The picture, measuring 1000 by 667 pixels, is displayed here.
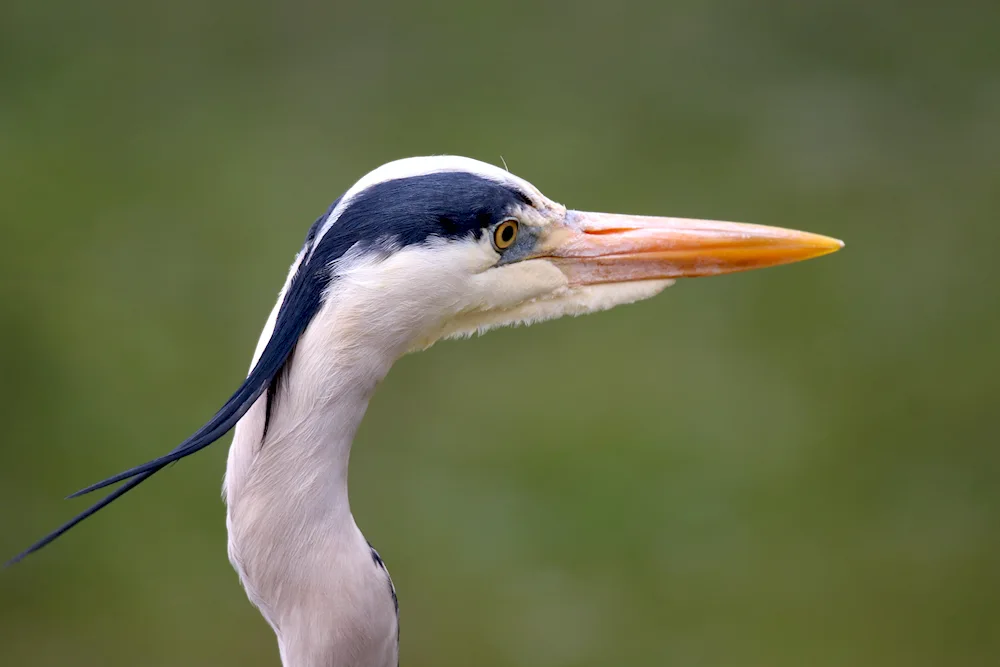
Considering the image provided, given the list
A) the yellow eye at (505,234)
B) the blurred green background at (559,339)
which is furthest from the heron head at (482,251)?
the blurred green background at (559,339)

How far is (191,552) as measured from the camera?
8.71 ft

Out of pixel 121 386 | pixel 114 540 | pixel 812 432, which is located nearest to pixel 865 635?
pixel 812 432

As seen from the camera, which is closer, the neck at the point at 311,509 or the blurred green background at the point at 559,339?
the neck at the point at 311,509

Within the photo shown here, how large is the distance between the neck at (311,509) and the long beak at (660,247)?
0.26m

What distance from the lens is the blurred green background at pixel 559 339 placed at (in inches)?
100

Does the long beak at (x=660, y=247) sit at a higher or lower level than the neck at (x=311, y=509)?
higher

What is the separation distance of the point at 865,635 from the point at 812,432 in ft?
1.98

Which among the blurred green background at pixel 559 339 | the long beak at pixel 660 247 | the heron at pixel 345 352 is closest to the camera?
the heron at pixel 345 352

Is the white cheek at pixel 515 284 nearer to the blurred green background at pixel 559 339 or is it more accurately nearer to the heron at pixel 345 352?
the heron at pixel 345 352

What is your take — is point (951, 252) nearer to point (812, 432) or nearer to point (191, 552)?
point (812, 432)

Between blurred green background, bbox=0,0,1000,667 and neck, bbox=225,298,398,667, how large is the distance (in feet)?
4.31

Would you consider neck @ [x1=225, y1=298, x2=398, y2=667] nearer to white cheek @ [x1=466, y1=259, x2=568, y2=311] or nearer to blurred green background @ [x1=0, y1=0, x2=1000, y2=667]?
white cheek @ [x1=466, y1=259, x2=568, y2=311]

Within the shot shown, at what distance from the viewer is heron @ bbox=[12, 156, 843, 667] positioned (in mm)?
1072

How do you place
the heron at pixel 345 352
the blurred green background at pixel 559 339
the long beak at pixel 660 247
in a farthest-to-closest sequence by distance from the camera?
the blurred green background at pixel 559 339, the long beak at pixel 660 247, the heron at pixel 345 352
